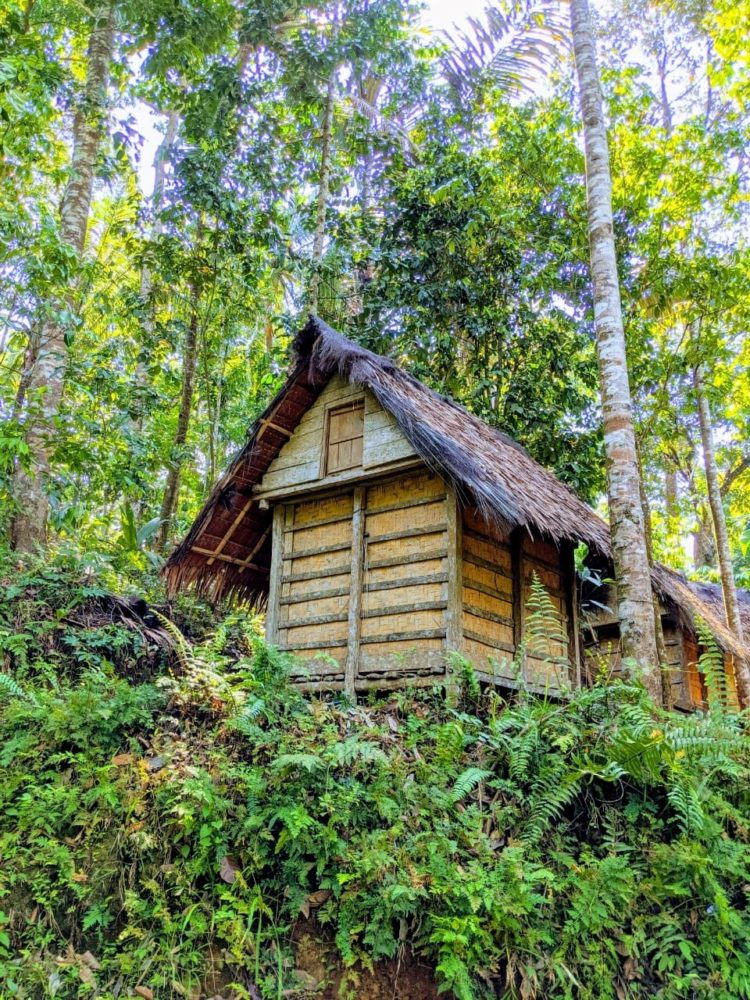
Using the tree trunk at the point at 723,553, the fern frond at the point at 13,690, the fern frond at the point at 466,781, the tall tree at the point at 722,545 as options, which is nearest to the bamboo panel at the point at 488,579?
the fern frond at the point at 466,781

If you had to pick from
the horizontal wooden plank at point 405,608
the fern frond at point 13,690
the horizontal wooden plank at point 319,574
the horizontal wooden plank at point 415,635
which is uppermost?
the horizontal wooden plank at point 319,574

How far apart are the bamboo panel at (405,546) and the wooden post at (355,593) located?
0.12 m

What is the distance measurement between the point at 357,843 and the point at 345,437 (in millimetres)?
4505

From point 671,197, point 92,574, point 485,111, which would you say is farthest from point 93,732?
point 485,111

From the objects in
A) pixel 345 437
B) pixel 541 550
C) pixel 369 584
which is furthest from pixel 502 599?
pixel 345 437

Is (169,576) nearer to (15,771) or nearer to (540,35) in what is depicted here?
(15,771)

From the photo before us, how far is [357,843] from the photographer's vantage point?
4.30m

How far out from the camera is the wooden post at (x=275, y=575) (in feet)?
26.2

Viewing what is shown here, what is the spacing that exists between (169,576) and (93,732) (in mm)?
3553

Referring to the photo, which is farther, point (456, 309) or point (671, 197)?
point (456, 309)

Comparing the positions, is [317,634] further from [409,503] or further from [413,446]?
[413,446]

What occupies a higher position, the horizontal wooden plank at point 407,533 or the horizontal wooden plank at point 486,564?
the horizontal wooden plank at point 407,533

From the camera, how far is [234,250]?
1084 centimetres

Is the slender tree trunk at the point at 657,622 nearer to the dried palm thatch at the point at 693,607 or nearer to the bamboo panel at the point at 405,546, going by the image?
the dried palm thatch at the point at 693,607
